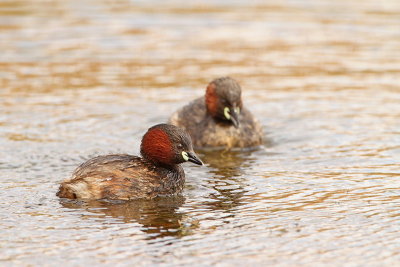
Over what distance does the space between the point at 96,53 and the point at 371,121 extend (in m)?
6.78

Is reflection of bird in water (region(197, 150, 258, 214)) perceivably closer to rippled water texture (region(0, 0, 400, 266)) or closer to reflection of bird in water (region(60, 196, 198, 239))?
rippled water texture (region(0, 0, 400, 266))

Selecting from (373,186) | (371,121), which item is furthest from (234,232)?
(371,121)

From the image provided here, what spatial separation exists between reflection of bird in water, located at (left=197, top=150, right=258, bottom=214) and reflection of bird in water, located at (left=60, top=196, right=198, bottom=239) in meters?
0.49

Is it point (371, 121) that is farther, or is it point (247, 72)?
point (247, 72)

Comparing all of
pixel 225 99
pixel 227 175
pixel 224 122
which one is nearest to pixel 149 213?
pixel 227 175

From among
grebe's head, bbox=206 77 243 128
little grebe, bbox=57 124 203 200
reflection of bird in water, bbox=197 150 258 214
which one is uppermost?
grebe's head, bbox=206 77 243 128

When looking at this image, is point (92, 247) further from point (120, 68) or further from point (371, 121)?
point (120, 68)

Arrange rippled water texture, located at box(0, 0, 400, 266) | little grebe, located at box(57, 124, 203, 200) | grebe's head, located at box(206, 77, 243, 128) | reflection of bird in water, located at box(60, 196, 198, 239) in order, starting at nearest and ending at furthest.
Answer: rippled water texture, located at box(0, 0, 400, 266) < reflection of bird in water, located at box(60, 196, 198, 239) < little grebe, located at box(57, 124, 203, 200) < grebe's head, located at box(206, 77, 243, 128)

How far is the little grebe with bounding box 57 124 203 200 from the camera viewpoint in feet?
33.5

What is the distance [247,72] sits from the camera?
1750cm

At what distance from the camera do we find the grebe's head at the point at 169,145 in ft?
34.9

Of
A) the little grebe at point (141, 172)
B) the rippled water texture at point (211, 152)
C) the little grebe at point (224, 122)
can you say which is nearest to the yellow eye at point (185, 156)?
the little grebe at point (141, 172)

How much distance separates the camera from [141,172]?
10516 mm

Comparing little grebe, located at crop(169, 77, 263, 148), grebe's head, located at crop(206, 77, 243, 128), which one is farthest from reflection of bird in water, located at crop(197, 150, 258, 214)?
grebe's head, located at crop(206, 77, 243, 128)
